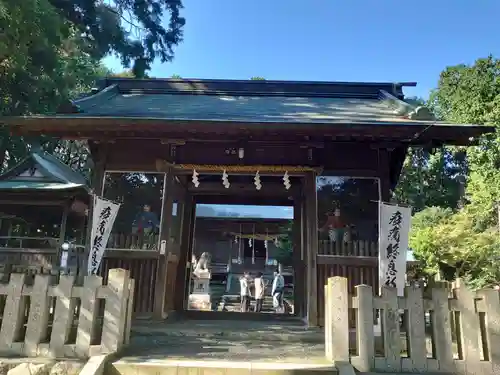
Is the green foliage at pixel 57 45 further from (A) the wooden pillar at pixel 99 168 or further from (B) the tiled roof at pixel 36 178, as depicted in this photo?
(A) the wooden pillar at pixel 99 168

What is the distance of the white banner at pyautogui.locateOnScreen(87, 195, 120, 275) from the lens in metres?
6.27

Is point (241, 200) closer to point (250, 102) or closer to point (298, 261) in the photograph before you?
point (298, 261)

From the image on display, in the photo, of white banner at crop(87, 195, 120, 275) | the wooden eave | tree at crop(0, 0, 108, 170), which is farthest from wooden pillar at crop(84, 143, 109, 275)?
tree at crop(0, 0, 108, 170)

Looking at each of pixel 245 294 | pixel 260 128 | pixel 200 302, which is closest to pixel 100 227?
pixel 260 128

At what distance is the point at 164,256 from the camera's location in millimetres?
6594

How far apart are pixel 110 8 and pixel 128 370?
14101mm

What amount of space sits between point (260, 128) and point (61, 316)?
3664 mm

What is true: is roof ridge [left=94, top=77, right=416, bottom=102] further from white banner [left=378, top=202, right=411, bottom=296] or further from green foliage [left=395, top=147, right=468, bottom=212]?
green foliage [left=395, top=147, right=468, bottom=212]

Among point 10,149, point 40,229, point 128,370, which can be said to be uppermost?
point 10,149

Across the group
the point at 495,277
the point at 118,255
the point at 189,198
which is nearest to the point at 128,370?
Answer: the point at 118,255

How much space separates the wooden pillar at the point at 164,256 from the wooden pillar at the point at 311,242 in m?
2.41

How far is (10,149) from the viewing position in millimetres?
12578

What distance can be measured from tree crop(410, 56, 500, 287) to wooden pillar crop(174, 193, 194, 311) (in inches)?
360

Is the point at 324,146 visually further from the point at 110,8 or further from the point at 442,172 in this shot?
the point at 442,172
